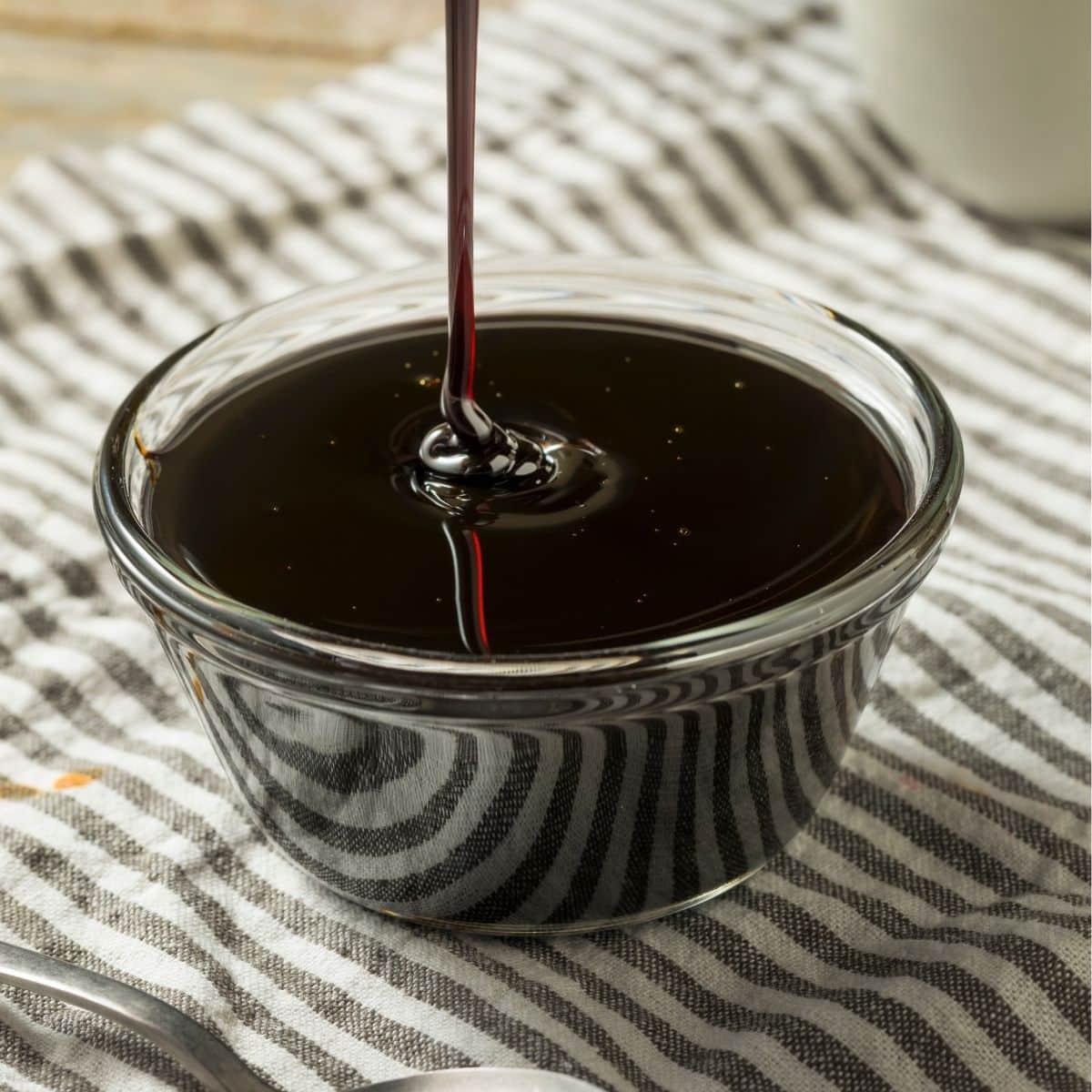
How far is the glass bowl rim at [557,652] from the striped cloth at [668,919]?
0.14 m

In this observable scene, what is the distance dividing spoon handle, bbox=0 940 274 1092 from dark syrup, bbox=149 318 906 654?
0.42 ft

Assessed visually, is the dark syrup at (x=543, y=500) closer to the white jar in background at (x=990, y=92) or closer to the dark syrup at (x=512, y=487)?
the dark syrup at (x=512, y=487)

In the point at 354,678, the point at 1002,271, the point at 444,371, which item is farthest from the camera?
the point at 1002,271

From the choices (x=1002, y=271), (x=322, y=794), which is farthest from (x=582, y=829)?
(x=1002, y=271)

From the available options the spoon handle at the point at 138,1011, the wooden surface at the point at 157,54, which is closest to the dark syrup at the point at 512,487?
the spoon handle at the point at 138,1011

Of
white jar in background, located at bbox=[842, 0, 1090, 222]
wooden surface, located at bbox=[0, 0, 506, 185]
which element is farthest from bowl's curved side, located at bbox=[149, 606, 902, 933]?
wooden surface, located at bbox=[0, 0, 506, 185]

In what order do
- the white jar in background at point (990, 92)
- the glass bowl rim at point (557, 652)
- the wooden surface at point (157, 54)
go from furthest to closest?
the wooden surface at point (157, 54) < the white jar in background at point (990, 92) < the glass bowl rim at point (557, 652)

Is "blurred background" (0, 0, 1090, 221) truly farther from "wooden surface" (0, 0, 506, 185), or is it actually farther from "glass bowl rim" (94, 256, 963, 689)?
"glass bowl rim" (94, 256, 963, 689)

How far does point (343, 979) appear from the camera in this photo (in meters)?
0.52

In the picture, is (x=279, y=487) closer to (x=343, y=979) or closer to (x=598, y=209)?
(x=343, y=979)

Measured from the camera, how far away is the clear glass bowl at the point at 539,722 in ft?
1.40

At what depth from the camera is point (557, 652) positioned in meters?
0.43

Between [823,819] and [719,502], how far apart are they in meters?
0.15

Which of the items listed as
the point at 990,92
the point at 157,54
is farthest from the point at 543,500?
the point at 157,54
